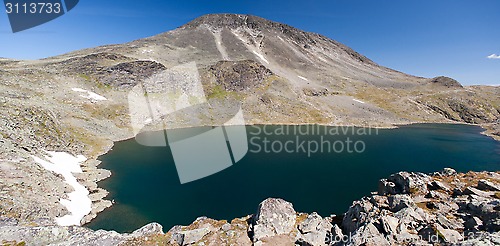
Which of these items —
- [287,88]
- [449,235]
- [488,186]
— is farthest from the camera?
[287,88]

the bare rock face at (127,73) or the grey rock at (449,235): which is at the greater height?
the bare rock face at (127,73)

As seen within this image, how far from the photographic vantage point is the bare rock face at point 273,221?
21812 mm

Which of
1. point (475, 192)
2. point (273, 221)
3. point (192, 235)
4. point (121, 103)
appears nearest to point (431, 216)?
point (475, 192)

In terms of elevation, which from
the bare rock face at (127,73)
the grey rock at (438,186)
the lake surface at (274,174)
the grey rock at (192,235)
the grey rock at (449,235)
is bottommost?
the lake surface at (274,174)

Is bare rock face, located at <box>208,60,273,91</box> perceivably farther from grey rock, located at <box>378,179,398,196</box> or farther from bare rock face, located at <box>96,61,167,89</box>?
grey rock, located at <box>378,179,398,196</box>

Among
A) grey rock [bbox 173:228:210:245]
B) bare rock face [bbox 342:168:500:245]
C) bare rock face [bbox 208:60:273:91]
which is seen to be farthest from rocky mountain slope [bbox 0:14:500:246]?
bare rock face [bbox 342:168:500:245]

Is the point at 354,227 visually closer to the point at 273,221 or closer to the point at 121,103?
the point at 273,221

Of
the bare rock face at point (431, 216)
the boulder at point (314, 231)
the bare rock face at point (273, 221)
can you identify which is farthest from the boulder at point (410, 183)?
the bare rock face at point (273, 221)

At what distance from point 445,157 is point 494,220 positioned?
67869mm

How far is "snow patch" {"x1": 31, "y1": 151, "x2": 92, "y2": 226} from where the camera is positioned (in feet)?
111

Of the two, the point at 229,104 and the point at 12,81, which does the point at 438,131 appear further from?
the point at 12,81

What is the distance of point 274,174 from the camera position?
53875 mm

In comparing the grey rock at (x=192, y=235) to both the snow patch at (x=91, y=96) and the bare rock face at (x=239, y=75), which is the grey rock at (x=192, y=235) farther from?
the bare rock face at (x=239, y=75)

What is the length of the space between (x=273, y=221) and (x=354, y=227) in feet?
21.5
